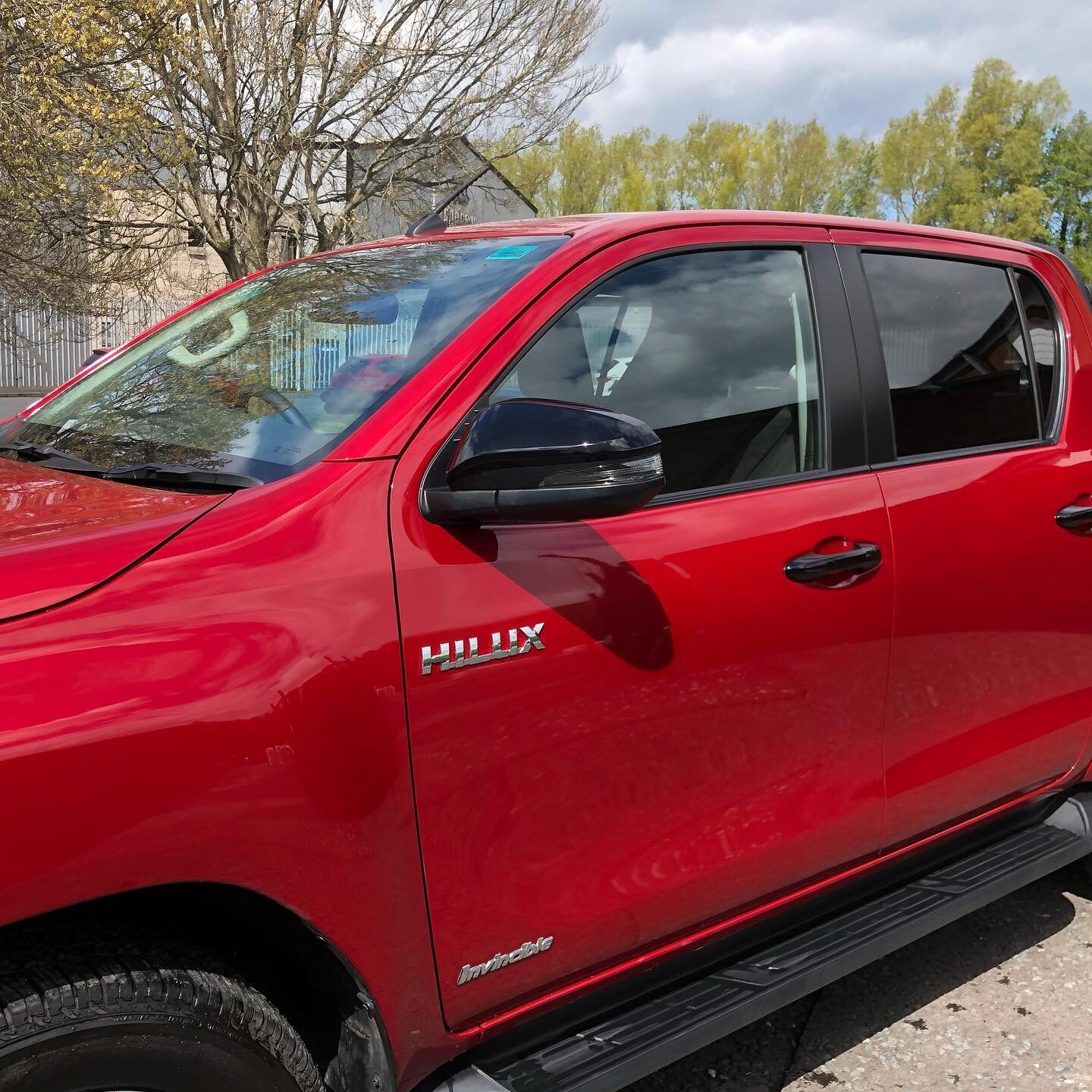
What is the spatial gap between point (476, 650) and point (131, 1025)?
0.68m

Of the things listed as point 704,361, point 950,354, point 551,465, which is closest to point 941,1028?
point 950,354

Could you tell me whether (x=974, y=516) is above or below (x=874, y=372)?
below

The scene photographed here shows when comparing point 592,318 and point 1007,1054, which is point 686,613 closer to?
point 592,318

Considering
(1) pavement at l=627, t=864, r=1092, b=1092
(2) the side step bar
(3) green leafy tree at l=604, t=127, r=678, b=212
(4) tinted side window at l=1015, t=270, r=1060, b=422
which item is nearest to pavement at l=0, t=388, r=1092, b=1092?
(1) pavement at l=627, t=864, r=1092, b=1092

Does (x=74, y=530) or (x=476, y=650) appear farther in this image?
(x=476, y=650)

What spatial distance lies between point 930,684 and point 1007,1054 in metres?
1.00

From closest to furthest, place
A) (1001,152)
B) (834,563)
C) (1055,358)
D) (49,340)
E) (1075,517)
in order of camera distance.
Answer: (834,563), (1075,517), (1055,358), (49,340), (1001,152)

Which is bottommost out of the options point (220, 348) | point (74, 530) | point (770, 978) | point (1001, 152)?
point (770, 978)

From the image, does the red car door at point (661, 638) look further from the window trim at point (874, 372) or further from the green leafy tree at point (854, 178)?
the green leafy tree at point (854, 178)

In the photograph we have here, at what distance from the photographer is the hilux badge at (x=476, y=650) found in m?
1.69

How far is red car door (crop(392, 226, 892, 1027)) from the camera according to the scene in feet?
5.73

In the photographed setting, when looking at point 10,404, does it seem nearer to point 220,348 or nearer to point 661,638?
point 220,348

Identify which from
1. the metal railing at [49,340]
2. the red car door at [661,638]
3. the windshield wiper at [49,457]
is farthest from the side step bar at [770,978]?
the metal railing at [49,340]

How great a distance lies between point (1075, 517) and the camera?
277 cm
